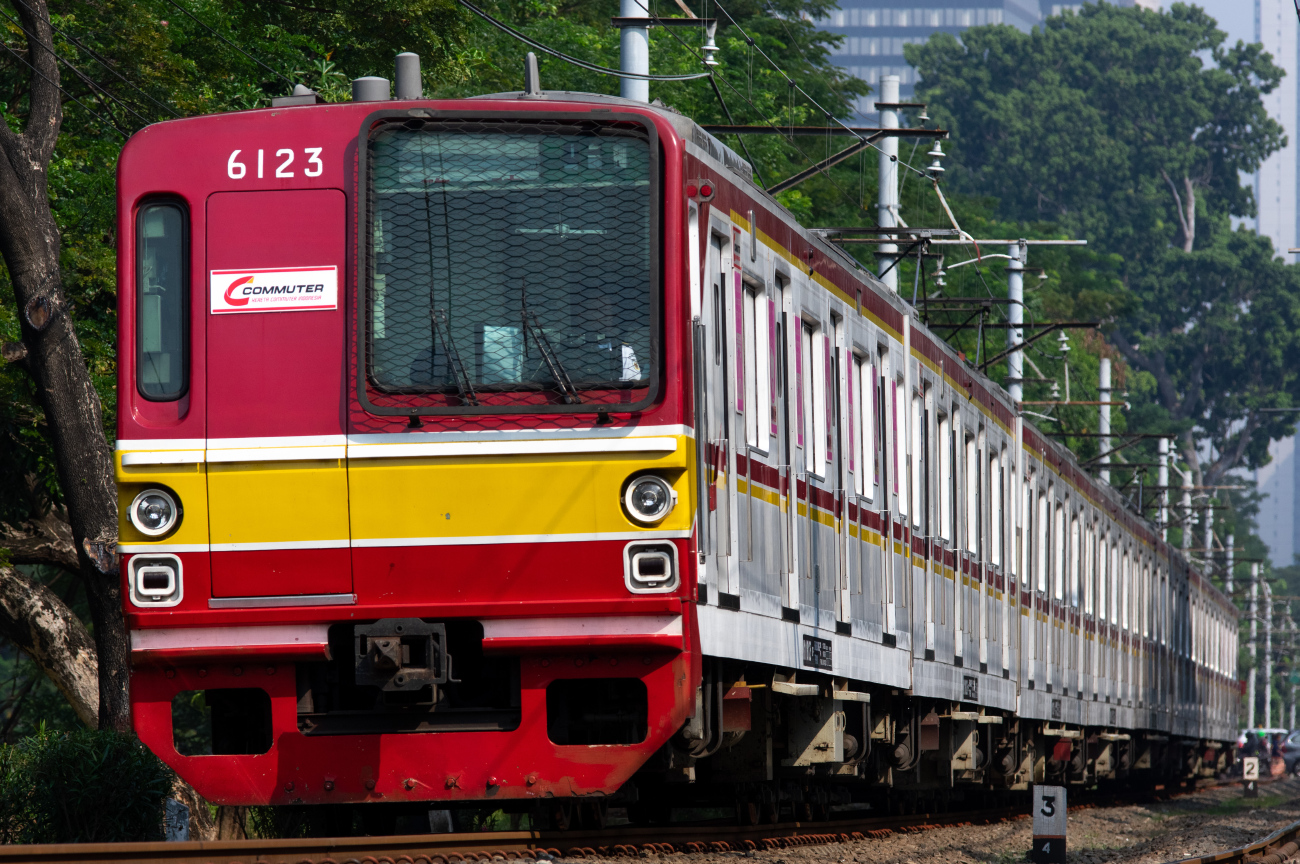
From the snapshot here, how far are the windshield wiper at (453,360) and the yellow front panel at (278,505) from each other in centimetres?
58

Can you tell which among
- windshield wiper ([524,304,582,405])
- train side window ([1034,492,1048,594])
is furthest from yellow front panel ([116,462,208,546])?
train side window ([1034,492,1048,594])

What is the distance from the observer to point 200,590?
8062 millimetres

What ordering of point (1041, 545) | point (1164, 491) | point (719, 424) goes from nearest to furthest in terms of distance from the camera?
point (719, 424)
point (1041, 545)
point (1164, 491)

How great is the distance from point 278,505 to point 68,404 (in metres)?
6.76

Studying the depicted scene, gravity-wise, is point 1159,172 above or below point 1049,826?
above

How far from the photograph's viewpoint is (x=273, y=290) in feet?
27.1

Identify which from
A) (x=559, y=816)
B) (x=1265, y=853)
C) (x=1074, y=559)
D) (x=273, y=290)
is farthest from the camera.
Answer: (x=1074, y=559)

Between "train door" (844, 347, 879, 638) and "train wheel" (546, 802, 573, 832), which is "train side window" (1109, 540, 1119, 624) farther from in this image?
"train wheel" (546, 802, 573, 832)

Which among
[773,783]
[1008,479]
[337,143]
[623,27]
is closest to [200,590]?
[337,143]

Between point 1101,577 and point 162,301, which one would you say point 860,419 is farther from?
point 1101,577

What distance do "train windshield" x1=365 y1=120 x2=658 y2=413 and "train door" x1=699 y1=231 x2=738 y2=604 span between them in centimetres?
53

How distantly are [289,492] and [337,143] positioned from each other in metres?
1.51

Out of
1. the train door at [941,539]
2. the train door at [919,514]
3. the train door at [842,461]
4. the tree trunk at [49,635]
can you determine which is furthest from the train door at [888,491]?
the tree trunk at [49,635]

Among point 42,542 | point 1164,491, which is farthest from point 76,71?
point 1164,491
